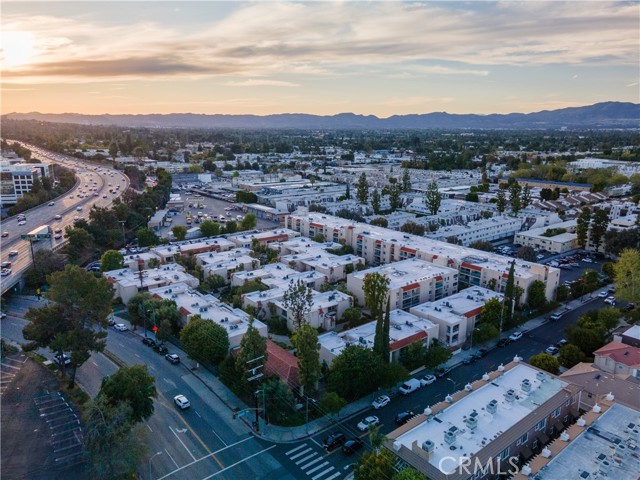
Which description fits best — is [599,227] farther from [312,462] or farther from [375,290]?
[312,462]

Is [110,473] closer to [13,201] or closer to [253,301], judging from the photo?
[253,301]

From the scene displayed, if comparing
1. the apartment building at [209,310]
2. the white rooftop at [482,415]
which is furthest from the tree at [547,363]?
the apartment building at [209,310]

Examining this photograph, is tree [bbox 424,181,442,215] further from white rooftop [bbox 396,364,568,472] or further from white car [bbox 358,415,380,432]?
white car [bbox 358,415,380,432]

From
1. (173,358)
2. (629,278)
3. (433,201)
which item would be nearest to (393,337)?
(173,358)

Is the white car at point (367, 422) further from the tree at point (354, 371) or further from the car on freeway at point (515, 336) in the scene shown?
the car on freeway at point (515, 336)

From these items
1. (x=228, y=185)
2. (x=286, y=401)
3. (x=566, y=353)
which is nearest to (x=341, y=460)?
(x=286, y=401)

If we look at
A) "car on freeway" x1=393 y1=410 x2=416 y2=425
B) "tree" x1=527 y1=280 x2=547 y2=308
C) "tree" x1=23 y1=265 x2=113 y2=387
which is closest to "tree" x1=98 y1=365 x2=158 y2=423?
"tree" x1=23 y1=265 x2=113 y2=387
